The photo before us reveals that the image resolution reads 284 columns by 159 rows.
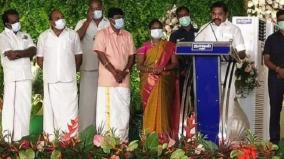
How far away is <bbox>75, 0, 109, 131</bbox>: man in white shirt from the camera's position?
8562 millimetres

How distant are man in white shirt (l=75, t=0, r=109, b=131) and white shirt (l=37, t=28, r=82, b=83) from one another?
387 millimetres

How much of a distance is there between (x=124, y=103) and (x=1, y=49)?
149 cm

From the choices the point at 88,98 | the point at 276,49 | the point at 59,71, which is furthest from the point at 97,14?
the point at 276,49

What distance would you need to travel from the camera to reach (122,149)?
4.59 m

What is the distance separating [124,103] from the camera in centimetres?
814

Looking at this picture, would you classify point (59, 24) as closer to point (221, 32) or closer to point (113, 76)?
point (113, 76)

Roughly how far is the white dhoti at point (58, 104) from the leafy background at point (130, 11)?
2706 millimetres

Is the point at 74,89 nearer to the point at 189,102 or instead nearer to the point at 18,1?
the point at 189,102

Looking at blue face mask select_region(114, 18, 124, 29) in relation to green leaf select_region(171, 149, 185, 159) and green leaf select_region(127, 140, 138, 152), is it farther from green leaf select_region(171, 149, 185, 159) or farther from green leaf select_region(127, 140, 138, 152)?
green leaf select_region(171, 149, 185, 159)

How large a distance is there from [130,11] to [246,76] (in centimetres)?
325

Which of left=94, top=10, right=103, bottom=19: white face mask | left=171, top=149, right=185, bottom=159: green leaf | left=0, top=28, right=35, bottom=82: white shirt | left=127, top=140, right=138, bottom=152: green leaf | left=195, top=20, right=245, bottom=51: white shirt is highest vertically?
left=94, top=10, right=103, bottom=19: white face mask

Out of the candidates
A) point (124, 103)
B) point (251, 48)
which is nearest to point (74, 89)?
point (124, 103)

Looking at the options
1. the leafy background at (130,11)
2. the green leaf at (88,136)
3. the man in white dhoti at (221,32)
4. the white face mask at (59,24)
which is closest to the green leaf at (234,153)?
the green leaf at (88,136)

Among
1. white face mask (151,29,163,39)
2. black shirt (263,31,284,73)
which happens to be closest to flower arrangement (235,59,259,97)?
black shirt (263,31,284,73)
